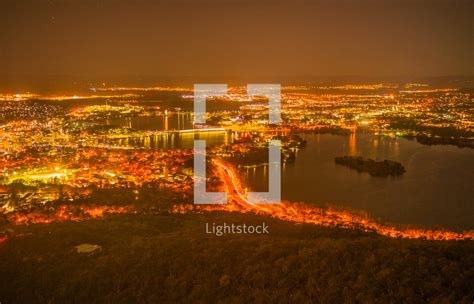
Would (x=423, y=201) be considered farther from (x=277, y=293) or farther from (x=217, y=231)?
(x=277, y=293)

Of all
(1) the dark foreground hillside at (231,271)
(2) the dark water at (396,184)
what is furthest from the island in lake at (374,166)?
(1) the dark foreground hillside at (231,271)

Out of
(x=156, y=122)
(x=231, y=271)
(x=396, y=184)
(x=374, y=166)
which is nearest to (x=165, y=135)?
(x=156, y=122)

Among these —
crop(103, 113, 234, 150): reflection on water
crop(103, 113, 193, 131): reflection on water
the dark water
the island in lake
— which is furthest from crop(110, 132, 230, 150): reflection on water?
the island in lake

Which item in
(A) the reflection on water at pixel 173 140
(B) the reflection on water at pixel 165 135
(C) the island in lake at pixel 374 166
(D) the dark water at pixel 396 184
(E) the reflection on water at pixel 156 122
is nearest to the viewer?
(D) the dark water at pixel 396 184

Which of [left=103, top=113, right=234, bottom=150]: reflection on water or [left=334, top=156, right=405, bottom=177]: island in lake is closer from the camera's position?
[left=334, top=156, right=405, bottom=177]: island in lake

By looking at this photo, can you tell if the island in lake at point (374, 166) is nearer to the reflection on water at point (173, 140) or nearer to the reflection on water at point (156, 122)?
the reflection on water at point (173, 140)

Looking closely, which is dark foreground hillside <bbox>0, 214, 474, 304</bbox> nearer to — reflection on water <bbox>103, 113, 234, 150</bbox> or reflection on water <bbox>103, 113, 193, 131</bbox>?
reflection on water <bbox>103, 113, 234, 150</bbox>
